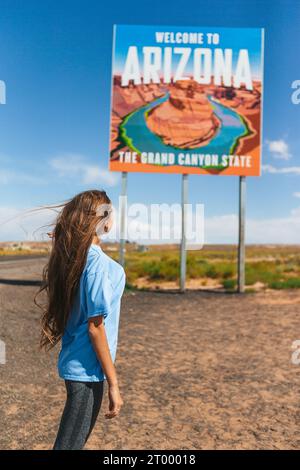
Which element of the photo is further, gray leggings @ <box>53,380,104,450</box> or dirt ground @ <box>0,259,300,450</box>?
dirt ground @ <box>0,259,300,450</box>

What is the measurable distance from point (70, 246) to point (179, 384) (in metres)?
3.45

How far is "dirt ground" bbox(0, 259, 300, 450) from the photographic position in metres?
3.66

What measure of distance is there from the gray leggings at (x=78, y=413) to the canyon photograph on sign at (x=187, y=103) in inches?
417

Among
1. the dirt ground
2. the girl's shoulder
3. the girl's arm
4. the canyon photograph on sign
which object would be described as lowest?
the dirt ground

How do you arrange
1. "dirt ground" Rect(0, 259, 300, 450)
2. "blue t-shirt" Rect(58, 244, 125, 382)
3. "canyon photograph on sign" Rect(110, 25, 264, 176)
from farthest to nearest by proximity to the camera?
"canyon photograph on sign" Rect(110, 25, 264, 176), "dirt ground" Rect(0, 259, 300, 450), "blue t-shirt" Rect(58, 244, 125, 382)

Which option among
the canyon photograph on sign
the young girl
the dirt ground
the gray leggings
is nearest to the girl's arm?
the young girl

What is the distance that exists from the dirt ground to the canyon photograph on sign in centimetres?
476

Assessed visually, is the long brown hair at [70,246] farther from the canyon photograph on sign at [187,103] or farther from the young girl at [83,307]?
the canyon photograph on sign at [187,103]

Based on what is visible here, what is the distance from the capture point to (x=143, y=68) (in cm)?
1261

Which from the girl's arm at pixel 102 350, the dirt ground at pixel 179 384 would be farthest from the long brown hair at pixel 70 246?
the dirt ground at pixel 179 384

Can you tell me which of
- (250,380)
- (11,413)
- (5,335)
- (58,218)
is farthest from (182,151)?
(58,218)

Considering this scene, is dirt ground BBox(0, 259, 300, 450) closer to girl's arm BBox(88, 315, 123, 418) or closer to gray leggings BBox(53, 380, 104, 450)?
gray leggings BBox(53, 380, 104, 450)

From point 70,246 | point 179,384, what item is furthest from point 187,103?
point 70,246
